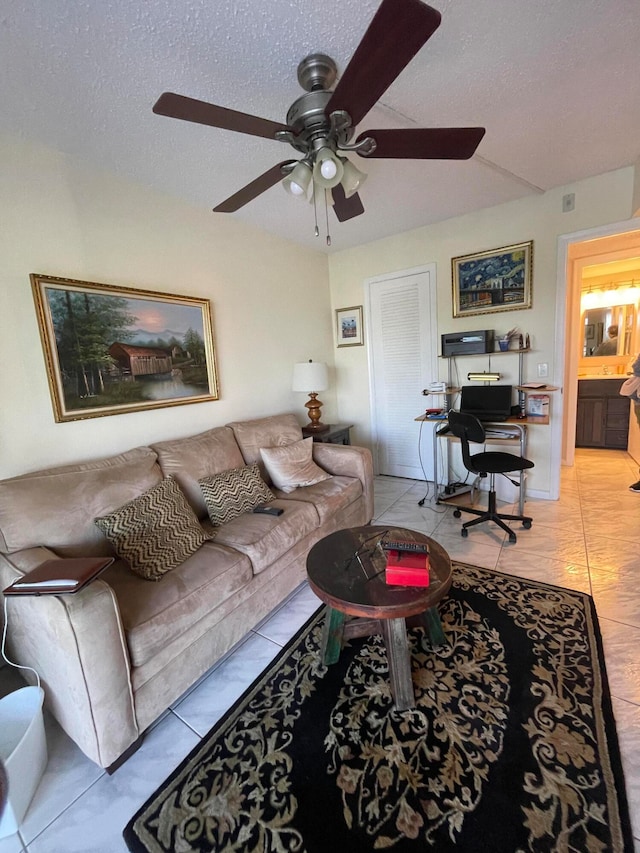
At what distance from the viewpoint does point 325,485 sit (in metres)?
2.61

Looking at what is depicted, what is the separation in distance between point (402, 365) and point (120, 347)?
269 cm

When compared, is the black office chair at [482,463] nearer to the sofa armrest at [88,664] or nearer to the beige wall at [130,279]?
the beige wall at [130,279]

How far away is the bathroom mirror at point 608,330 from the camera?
4.60m

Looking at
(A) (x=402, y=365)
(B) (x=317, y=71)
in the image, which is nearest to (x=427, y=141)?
(B) (x=317, y=71)

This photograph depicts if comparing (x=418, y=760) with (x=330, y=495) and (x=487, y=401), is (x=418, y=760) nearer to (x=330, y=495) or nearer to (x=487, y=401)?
(x=330, y=495)

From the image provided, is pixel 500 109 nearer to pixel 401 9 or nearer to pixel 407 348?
pixel 401 9

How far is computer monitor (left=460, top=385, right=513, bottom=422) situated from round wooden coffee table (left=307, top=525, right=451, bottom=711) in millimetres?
1775

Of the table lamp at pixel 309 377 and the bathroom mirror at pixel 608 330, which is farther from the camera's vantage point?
the bathroom mirror at pixel 608 330

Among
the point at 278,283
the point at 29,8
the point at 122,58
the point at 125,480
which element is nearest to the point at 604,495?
the point at 278,283

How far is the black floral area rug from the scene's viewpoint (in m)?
1.04

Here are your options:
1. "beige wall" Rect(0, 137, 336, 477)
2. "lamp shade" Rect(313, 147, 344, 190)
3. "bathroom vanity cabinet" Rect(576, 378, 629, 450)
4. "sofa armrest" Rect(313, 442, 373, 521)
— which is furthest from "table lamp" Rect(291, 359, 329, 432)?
"bathroom vanity cabinet" Rect(576, 378, 629, 450)

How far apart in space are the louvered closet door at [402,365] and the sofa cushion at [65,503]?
276 cm

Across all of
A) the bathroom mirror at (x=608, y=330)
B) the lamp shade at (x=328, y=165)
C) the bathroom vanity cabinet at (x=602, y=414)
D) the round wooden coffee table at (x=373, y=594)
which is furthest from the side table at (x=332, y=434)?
the bathroom mirror at (x=608, y=330)

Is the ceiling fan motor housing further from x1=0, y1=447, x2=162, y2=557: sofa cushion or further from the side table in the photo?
the side table
